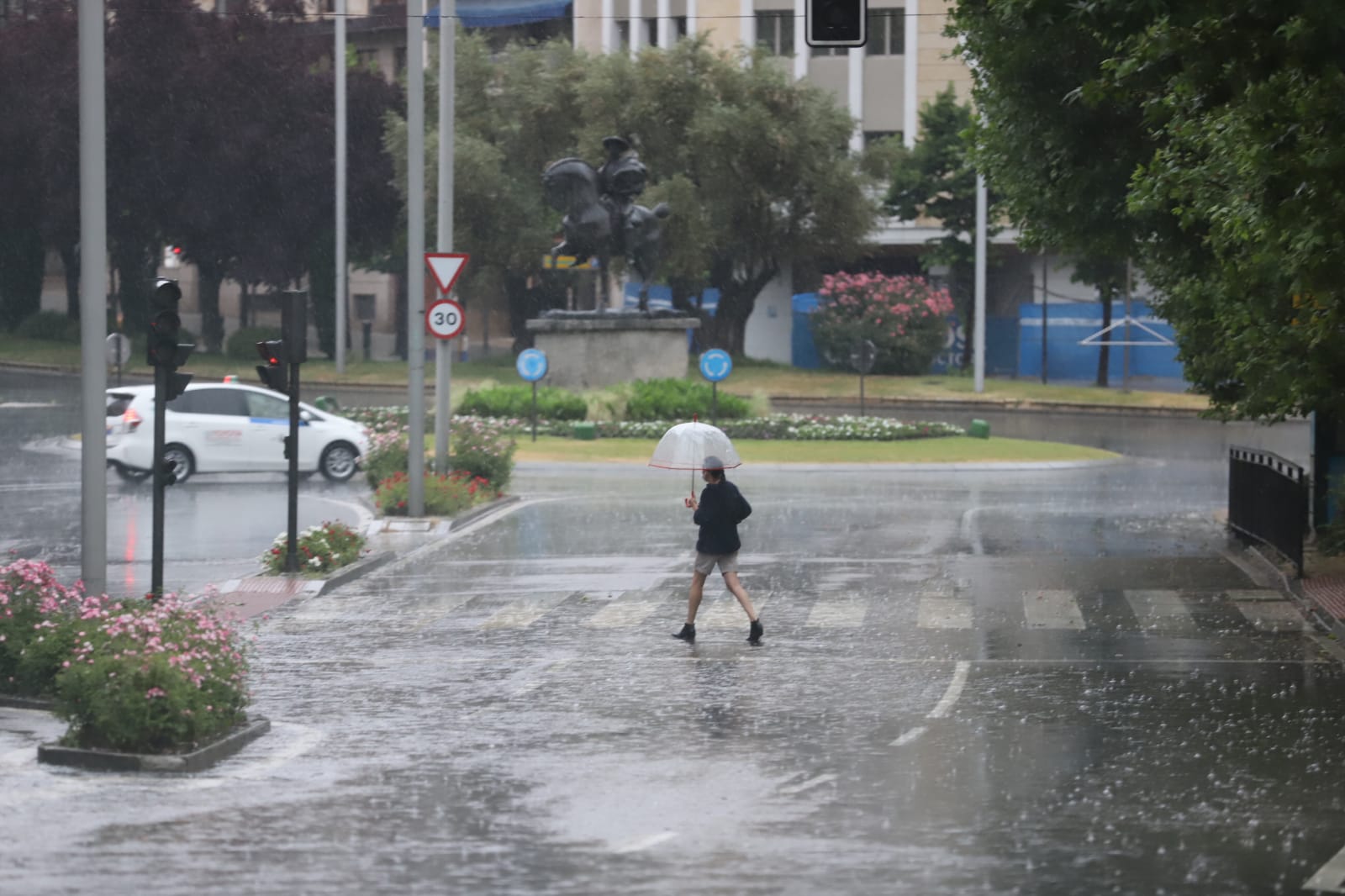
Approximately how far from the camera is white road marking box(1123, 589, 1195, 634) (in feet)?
55.7

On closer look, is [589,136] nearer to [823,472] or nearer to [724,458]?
[823,472]

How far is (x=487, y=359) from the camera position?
227 ft

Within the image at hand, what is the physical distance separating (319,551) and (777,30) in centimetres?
5268

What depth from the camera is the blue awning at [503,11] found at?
27.3 meters

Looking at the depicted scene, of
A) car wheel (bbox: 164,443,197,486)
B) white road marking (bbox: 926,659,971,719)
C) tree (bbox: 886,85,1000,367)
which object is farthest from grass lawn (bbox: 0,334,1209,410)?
white road marking (bbox: 926,659,971,719)

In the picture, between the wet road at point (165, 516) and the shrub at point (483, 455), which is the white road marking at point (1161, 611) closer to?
the wet road at point (165, 516)

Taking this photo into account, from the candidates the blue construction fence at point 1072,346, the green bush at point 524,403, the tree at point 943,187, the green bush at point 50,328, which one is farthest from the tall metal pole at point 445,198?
the green bush at point 50,328

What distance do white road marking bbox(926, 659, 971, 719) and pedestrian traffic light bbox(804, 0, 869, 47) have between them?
450cm

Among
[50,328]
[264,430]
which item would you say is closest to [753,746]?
[264,430]

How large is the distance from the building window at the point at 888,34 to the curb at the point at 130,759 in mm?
61053

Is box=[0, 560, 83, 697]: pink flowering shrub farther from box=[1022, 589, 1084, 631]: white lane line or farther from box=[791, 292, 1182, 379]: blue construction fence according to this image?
box=[791, 292, 1182, 379]: blue construction fence

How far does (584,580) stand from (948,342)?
4670 centimetres

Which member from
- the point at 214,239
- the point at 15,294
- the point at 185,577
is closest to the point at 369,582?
the point at 185,577

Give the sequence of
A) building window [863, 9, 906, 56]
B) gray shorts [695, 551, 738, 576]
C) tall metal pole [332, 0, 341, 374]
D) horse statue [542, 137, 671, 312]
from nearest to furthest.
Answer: gray shorts [695, 551, 738, 576], horse statue [542, 137, 671, 312], tall metal pole [332, 0, 341, 374], building window [863, 9, 906, 56]
